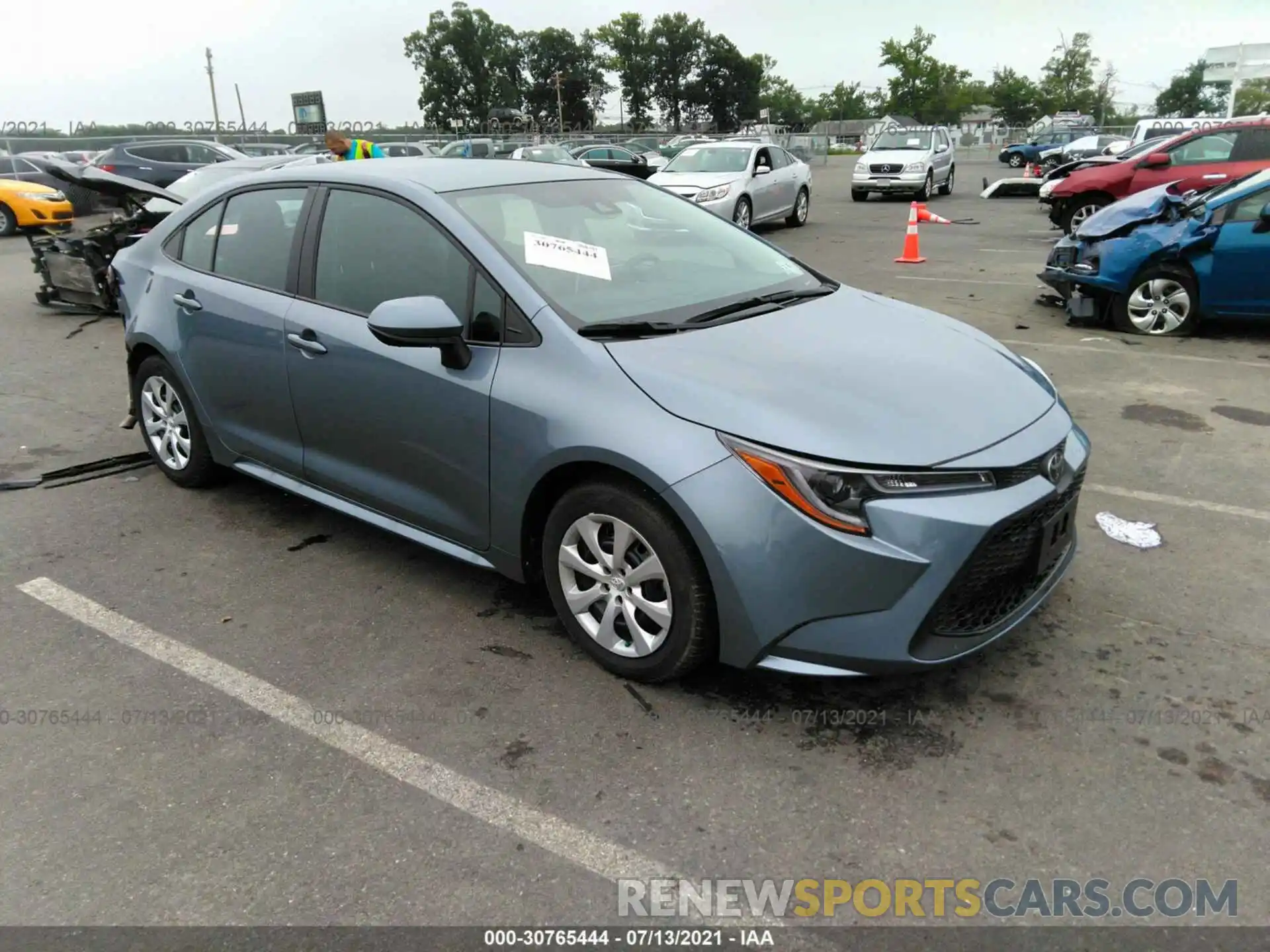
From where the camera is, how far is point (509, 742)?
2.95m

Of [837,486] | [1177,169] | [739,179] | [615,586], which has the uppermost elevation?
[1177,169]

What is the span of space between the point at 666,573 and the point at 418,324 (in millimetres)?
1184

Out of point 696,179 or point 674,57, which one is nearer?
point 696,179

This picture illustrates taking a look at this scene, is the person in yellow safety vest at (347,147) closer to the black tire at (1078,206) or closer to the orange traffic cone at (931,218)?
the black tire at (1078,206)

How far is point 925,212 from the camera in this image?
17.7 m

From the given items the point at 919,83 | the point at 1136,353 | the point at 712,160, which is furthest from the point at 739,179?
the point at 919,83

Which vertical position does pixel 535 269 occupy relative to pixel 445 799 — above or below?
above

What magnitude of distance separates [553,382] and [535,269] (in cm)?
53

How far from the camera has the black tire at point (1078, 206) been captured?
1423 centimetres

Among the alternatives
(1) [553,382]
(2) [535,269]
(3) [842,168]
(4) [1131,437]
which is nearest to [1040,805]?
(1) [553,382]

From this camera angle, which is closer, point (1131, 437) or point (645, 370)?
point (645, 370)

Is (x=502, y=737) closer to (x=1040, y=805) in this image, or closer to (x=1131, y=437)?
(x=1040, y=805)

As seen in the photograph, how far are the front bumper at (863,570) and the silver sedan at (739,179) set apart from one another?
12.1 m

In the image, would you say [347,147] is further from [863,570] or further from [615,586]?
[863,570]
